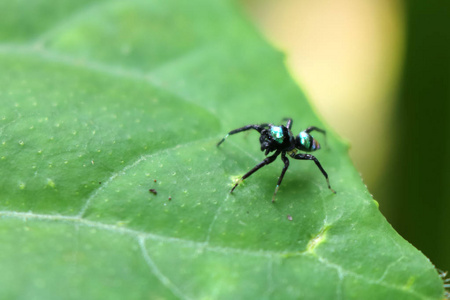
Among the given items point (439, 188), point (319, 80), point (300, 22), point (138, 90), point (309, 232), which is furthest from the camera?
point (300, 22)

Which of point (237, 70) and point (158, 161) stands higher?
point (237, 70)

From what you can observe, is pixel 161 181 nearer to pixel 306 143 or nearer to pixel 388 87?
pixel 306 143

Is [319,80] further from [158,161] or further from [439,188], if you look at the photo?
[158,161]

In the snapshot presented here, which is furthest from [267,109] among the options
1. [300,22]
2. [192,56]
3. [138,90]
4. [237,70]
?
[300,22]

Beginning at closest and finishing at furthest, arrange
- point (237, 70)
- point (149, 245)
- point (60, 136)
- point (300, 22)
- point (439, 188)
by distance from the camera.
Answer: point (149, 245), point (60, 136), point (237, 70), point (439, 188), point (300, 22)

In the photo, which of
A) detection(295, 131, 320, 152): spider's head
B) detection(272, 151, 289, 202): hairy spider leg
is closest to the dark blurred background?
detection(295, 131, 320, 152): spider's head

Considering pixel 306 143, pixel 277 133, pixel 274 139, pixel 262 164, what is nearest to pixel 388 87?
pixel 306 143
